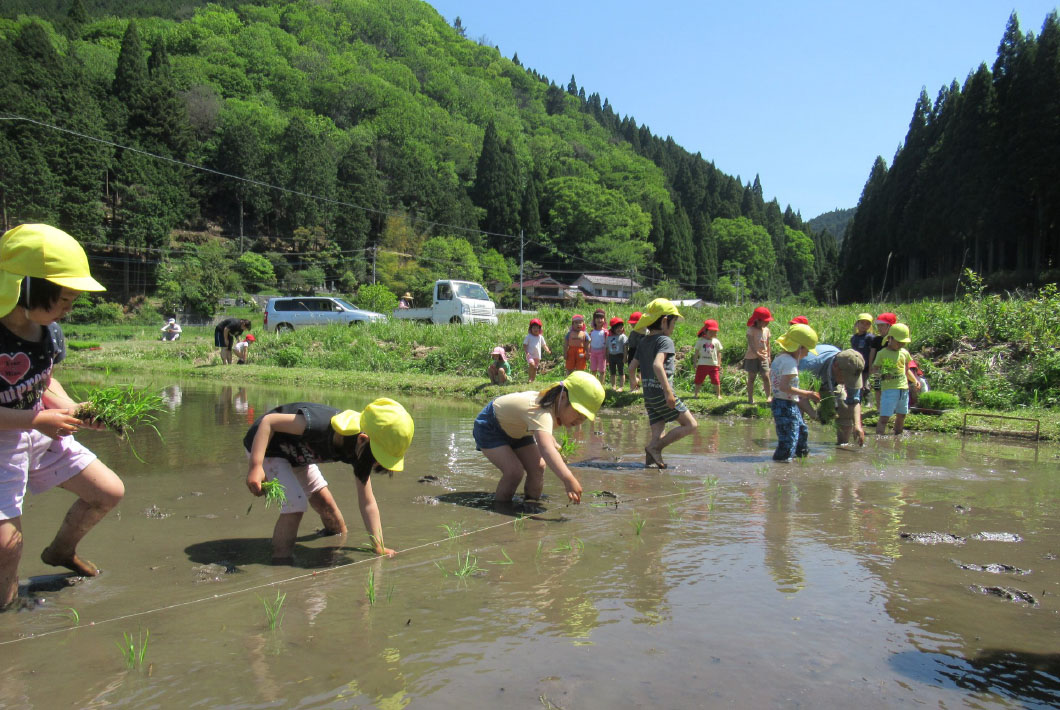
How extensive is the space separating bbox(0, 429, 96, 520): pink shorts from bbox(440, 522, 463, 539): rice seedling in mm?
2167

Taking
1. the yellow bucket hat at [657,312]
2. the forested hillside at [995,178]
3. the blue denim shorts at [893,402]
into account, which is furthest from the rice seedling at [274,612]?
the forested hillside at [995,178]

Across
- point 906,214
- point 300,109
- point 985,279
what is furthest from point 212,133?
point 985,279

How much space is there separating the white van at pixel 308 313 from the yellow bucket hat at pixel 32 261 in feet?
78.7

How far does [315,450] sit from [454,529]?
111 centimetres

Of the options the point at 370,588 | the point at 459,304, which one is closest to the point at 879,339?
the point at 370,588

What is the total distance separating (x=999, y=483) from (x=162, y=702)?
6998mm

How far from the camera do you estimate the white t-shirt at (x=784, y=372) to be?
7363mm

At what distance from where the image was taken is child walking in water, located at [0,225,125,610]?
3221mm

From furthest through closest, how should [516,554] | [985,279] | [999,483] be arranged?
[985,279], [999,483], [516,554]

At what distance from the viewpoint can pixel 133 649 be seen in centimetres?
303

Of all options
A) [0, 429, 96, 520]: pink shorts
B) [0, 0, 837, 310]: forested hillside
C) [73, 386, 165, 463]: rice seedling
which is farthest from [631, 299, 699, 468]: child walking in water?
[0, 0, 837, 310]: forested hillside

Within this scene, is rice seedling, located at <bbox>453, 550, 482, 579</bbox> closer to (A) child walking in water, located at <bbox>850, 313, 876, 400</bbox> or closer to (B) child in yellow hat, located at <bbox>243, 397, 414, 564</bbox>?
(B) child in yellow hat, located at <bbox>243, 397, 414, 564</bbox>

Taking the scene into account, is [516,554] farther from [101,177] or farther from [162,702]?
[101,177]

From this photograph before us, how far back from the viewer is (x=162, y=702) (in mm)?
2688
